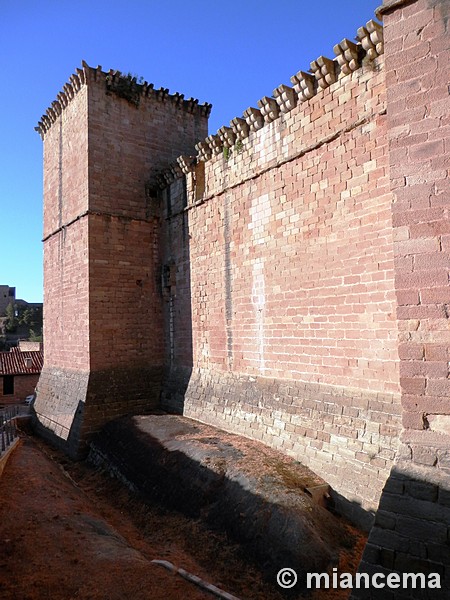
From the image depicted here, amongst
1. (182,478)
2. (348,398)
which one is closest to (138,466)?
(182,478)

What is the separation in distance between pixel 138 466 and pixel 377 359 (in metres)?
4.86

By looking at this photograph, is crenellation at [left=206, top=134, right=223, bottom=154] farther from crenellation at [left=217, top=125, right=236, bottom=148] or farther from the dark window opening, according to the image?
the dark window opening

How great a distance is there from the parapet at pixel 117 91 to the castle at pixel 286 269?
5 centimetres

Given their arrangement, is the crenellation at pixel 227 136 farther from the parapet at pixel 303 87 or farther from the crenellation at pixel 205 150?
the crenellation at pixel 205 150

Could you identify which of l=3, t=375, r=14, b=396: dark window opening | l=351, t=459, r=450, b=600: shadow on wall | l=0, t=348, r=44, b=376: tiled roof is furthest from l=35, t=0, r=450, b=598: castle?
l=3, t=375, r=14, b=396: dark window opening

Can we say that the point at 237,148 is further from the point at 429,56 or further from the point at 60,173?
the point at 60,173

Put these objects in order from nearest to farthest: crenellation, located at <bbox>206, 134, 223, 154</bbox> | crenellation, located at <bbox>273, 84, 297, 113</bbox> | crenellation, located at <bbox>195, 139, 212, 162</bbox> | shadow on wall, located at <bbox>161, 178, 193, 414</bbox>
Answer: crenellation, located at <bbox>273, 84, 297, 113</bbox> → crenellation, located at <bbox>206, 134, 223, 154</bbox> → crenellation, located at <bbox>195, 139, 212, 162</bbox> → shadow on wall, located at <bbox>161, 178, 193, 414</bbox>

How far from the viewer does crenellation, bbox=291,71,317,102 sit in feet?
23.9

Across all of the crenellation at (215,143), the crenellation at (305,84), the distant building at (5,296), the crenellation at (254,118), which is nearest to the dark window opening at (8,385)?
the crenellation at (215,143)

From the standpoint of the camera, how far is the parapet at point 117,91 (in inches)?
452

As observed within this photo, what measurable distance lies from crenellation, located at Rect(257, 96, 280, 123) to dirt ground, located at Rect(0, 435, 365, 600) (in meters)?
7.22

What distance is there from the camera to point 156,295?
1197 centimetres

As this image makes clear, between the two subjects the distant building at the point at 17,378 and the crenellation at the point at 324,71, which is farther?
the distant building at the point at 17,378

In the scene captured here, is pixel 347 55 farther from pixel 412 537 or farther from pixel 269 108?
pixel 412 537
